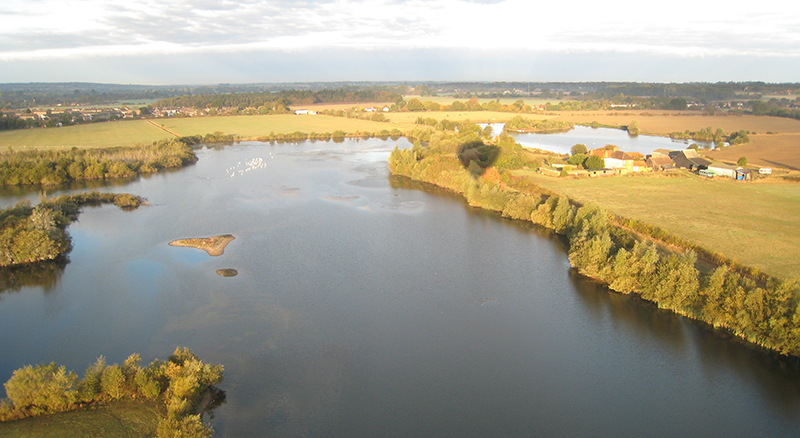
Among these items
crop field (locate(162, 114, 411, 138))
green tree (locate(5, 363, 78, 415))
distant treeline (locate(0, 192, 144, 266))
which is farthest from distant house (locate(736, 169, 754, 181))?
crop field (locate(162, 114, 411, 138))

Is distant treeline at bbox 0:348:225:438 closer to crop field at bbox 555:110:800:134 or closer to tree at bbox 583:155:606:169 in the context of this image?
tree at bbox 583:155:606:169

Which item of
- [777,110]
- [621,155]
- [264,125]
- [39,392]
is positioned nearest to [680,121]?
[777,110]

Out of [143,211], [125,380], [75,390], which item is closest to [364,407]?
[125,380]

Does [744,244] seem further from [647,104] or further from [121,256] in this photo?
[647,104]

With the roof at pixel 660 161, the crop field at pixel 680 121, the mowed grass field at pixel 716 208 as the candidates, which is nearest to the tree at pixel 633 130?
the crop field at pixel 680 121

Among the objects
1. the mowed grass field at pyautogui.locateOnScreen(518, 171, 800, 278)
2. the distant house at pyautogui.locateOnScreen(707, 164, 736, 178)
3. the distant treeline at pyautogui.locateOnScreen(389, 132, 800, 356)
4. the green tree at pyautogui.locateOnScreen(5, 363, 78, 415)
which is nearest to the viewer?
the green tree at pyautogui.locateOnScreen(5, 363, 78, 415)

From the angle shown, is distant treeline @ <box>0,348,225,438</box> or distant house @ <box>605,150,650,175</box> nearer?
distant treeline @ <box>0,348,225,438</box>
